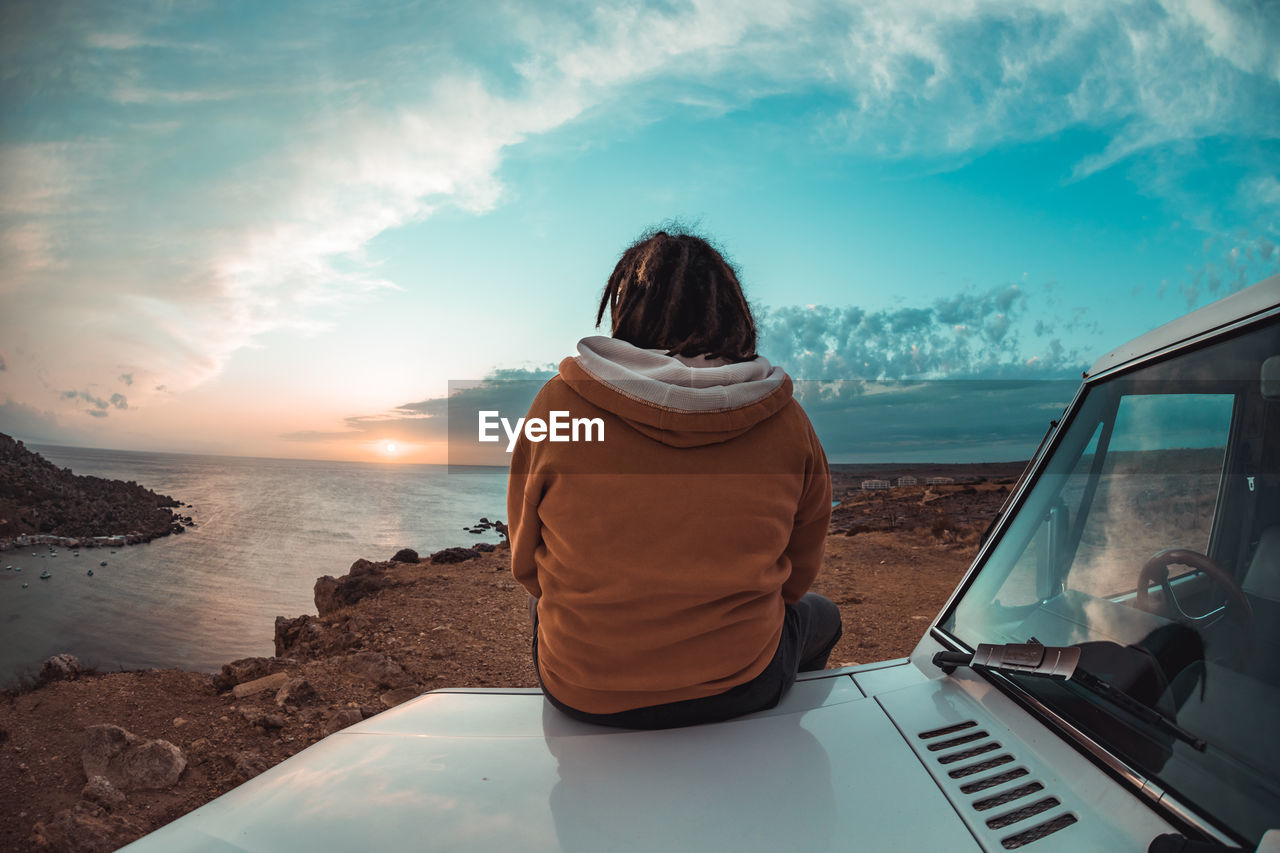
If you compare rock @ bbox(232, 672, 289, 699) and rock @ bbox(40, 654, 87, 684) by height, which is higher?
rock @ bbox(40, 654, 87, 684)

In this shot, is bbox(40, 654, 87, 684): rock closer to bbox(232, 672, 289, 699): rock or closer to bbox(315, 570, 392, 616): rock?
bbox(232, 672, 289, 699): rock

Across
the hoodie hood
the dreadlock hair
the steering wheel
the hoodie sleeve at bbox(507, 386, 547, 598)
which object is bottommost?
the steering wheel

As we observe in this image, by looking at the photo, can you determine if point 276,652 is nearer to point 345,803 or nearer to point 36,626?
point 36,626

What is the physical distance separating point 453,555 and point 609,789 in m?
7.83

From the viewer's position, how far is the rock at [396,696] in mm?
3668

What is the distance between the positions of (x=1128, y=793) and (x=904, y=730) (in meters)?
0.38

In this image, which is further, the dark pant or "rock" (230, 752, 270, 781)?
"rock" (230, 752, 270, 781)

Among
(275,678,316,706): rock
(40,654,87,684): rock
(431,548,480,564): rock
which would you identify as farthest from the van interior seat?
(431,548,480,564): rock

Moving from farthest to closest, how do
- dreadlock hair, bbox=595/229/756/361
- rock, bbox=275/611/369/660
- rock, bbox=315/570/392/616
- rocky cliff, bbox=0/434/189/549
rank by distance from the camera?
1. rocky cliff, bbox=0/434/189/549
2. rock, bbox=315/570/392/616
3. rock, bbox=275/611/369/660
4. dreadlock hair, bbox=595/229/756/361

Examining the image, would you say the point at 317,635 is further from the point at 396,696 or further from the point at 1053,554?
the point at 1053,554

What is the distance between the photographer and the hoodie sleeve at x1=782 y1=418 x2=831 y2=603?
1708 millimetres

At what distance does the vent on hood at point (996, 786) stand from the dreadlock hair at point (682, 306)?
0.99 metres

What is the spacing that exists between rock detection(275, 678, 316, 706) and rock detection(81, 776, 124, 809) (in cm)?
89

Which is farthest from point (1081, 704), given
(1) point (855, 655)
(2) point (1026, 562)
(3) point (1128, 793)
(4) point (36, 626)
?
(4) point (36, 626)
